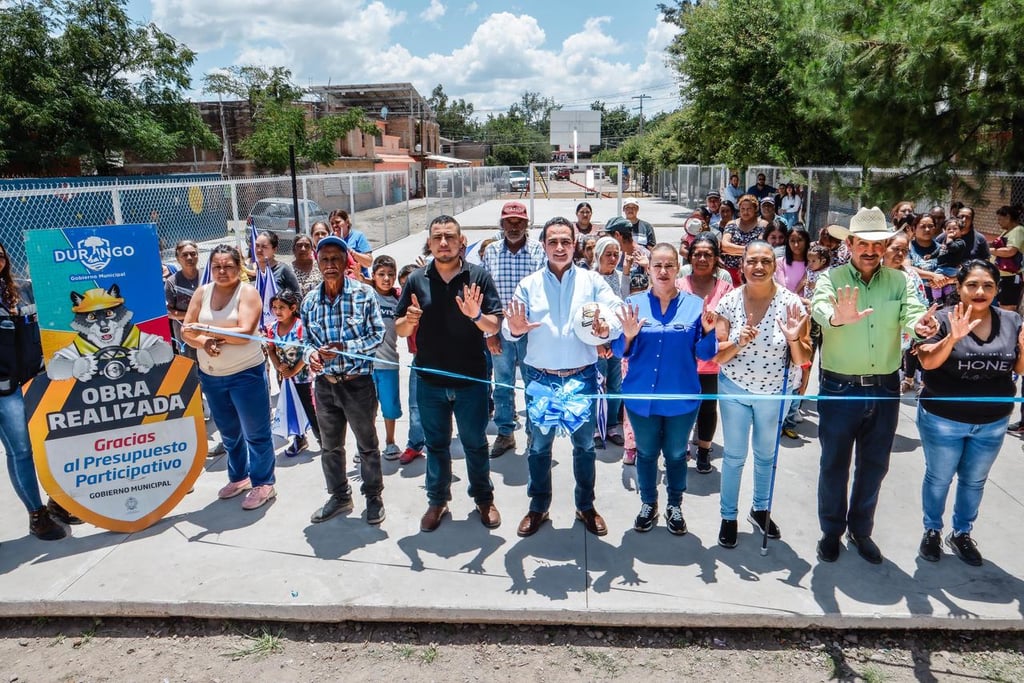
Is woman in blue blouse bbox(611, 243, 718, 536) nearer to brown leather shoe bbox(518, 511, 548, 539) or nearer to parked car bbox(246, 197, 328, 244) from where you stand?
brown leather shoe bbox(518, 511, 548, 539)

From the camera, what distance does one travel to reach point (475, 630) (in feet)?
12.3

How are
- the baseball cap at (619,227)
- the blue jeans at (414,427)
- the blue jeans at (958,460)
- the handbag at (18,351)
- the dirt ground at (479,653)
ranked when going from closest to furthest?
the dirt ground at (479,653) → the blue jeans at (958,460) → the handbag at (18,351) → the blue jeans at (414,427) → the baseball cap at (619,227)

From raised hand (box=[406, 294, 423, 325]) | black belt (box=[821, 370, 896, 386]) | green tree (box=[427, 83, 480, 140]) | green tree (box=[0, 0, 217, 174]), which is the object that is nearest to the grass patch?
raised hand (box=[406, 294, 423, 325])

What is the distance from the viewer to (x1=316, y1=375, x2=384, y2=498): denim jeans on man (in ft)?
14.5

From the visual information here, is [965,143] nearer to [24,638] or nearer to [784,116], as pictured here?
[24,638]

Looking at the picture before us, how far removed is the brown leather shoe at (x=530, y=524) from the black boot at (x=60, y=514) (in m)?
2.94

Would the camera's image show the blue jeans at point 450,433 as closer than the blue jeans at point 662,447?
No

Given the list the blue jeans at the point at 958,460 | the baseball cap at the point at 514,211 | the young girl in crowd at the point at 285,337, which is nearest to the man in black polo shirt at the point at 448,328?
the young girl in crowd at the point at 285,337

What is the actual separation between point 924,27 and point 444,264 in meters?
6.30

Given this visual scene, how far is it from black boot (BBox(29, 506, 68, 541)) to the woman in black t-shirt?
209 inches

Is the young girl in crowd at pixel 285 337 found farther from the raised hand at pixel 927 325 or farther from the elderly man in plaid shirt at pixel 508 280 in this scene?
the raised hand at pixel 927 325

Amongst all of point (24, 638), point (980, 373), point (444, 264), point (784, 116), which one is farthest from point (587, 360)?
point (784, 116)

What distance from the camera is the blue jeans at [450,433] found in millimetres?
4316

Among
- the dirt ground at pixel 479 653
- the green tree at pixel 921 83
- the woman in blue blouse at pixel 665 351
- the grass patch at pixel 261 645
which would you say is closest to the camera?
the dirt ground at pixel 479 653
